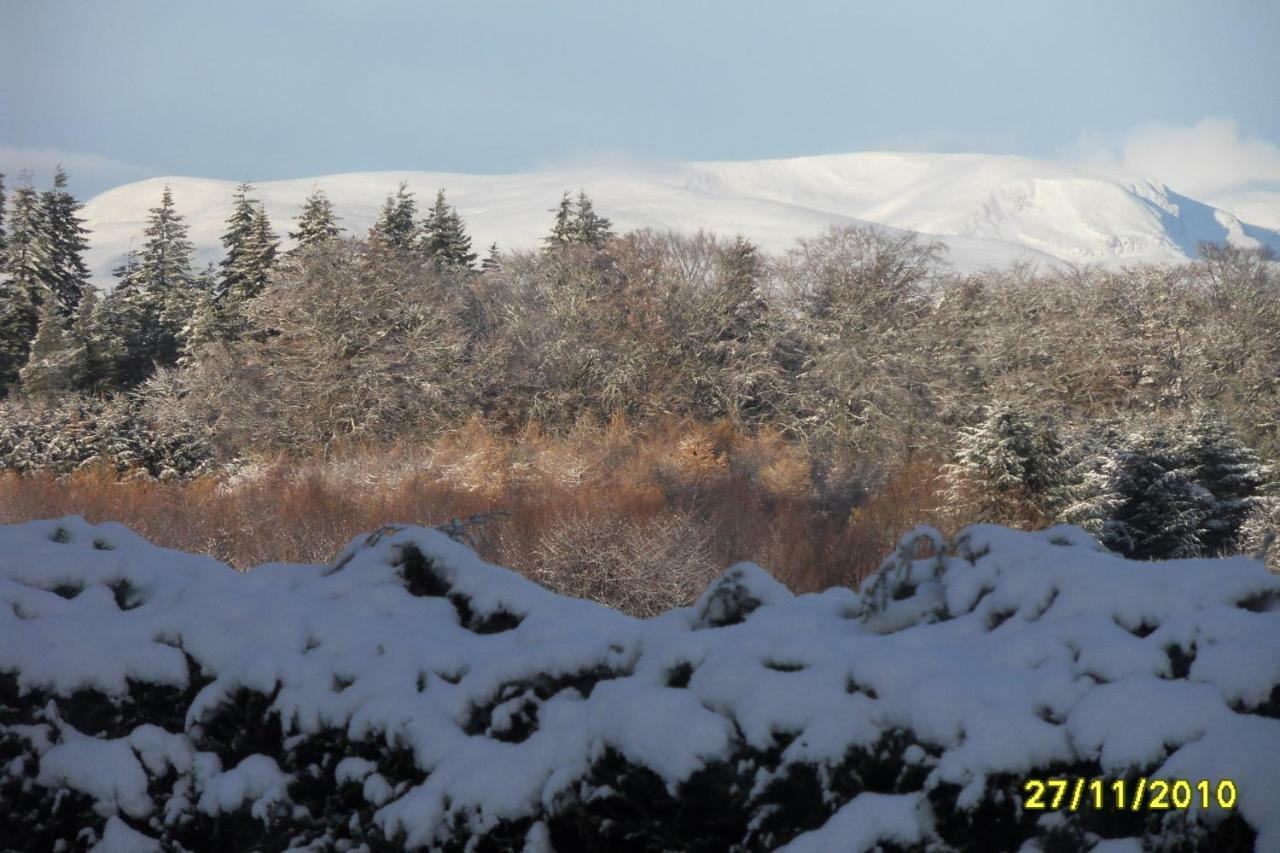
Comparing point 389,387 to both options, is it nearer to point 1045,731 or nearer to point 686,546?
point 686,546

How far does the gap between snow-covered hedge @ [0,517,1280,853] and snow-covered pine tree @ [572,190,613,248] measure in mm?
38003

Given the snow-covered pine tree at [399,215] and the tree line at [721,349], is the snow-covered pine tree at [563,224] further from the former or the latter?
the tree line at [721,349]

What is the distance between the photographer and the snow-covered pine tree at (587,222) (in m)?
40.7

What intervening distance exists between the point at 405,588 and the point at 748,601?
1.00m

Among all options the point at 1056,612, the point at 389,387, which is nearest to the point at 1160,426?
the point at 389,387

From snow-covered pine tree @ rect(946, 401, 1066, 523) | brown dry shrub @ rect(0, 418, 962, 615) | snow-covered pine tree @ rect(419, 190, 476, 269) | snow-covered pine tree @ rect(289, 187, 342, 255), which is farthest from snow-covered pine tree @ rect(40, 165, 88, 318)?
snow-covered pine tree @ rect(946, 401, 1066, 523)

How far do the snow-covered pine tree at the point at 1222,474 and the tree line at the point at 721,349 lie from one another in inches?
44.4

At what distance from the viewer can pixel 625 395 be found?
102ft

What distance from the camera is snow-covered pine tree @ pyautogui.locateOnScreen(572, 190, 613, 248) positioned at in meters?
40.7

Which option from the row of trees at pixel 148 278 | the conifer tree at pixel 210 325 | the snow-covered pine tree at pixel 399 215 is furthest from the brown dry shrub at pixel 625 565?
the snow-covered pine tree at pixel 399 215

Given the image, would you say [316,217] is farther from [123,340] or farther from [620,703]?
[620,703]

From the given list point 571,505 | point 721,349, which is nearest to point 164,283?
point 721,349

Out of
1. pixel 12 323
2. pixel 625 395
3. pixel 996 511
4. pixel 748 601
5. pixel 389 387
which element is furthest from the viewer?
pixel 12 323

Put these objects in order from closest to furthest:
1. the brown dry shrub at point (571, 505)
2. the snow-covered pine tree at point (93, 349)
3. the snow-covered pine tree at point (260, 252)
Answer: the brown dry shrub at point (571, 505) → the snow-covered pine tree at point (93, 349) → the snow-covered pine tree at point (260, 252)
